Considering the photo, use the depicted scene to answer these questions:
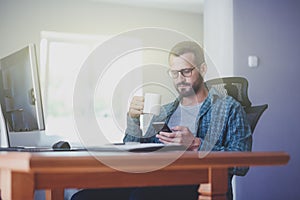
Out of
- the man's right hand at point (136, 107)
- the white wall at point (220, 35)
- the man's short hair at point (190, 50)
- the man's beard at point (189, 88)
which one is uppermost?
the white wall at point (220, 35)

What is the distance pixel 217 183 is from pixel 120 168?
26cm

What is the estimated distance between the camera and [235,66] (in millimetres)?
3852

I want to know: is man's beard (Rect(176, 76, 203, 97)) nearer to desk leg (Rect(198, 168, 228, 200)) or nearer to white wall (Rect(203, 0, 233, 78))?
desk leg (Rect(198, 168, 228, 200))

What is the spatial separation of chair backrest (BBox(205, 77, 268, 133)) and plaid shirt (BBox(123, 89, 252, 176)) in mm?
182

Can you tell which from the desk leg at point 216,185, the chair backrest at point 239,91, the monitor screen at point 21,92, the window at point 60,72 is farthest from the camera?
the window at point 60,72

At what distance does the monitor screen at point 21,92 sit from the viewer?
1.74m

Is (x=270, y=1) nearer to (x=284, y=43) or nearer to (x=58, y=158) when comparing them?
(x=284, y=43)

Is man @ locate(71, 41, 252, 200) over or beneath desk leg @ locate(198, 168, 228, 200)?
over

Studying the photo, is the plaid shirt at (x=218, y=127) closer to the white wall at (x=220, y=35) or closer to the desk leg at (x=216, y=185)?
the desk leg at (x=216, y=185)

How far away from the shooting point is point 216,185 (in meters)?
1.13

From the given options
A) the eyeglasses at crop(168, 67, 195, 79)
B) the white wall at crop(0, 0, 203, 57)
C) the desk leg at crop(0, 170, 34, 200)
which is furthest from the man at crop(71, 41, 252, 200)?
the white wall at crop(0, 0, 203, 57)

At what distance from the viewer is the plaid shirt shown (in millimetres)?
1830

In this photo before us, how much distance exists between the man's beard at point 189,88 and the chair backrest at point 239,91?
0.39 feet

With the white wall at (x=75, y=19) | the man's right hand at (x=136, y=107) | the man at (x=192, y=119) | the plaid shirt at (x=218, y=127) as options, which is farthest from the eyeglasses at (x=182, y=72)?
the white wall at (x=75, y=19)
